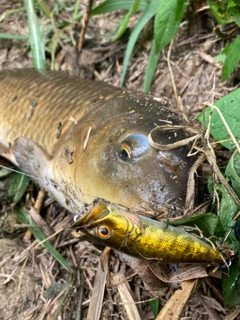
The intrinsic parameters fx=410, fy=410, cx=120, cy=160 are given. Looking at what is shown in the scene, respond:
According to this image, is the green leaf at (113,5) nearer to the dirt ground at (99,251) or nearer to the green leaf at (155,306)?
the dirt ground at (99,251)

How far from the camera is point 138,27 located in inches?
121

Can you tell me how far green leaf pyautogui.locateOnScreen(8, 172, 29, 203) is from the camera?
9.33ft

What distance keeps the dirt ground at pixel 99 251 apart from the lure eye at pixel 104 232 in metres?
0.41

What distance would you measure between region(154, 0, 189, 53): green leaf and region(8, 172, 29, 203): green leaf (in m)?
1.30

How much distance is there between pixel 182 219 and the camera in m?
1.60

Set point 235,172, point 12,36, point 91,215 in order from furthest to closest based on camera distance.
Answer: point 12,36 → point 235,172 → point 91,215

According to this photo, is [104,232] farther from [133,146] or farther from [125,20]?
[125,20]

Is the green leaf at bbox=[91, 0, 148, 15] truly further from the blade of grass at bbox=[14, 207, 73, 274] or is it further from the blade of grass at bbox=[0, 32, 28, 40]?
the blade of grass at bbox=[14, 207, 73, 274]

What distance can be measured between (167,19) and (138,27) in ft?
2.04

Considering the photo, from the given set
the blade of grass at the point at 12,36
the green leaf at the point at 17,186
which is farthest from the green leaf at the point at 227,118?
the blade of grass at the point at 12,36

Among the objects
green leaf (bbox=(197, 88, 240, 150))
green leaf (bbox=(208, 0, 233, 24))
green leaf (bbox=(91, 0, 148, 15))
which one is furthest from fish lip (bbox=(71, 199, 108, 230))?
green leaf (bbox=(91, 0, 148, 15))

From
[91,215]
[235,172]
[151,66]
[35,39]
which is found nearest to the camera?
[91,215]

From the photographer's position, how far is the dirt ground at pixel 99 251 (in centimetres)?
198

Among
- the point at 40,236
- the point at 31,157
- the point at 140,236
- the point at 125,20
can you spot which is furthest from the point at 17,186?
the point at 140,236
